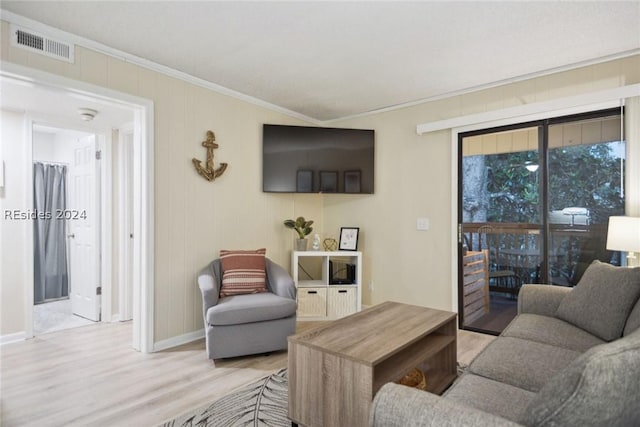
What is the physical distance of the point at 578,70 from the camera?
115 inches

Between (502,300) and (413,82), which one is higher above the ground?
(413,82)

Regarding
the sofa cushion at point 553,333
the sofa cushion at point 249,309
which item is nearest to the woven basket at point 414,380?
the sofa cushion at point 553,333

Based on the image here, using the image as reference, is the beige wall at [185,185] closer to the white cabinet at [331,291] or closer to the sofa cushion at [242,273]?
the sofa cushion at [242,273]

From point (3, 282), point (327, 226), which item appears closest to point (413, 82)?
point (327, 226)

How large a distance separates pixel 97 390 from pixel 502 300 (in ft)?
11.4

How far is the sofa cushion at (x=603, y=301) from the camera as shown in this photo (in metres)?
1.93

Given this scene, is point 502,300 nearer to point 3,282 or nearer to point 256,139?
point 256,139

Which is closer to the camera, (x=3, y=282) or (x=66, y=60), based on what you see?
(x=66, y=60)

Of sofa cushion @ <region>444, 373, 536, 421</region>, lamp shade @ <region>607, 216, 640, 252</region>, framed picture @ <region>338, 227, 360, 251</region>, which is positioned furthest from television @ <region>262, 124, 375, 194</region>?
sofa cushion @ <region>444, 373, 536, 421</region>

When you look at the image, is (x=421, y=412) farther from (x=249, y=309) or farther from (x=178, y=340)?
(x=178, y=340)

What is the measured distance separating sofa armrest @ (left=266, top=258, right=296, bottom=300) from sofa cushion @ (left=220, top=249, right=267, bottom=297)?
7 centimetres

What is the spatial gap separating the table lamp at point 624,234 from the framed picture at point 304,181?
2751mm

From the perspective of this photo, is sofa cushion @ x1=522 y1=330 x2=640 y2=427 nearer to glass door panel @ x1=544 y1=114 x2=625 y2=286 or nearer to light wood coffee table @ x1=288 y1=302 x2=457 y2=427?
light wood coffee table @ x1=288 y1=302 x2=457 y2=427

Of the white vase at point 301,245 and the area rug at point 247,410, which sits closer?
the area rug at point 247,410
